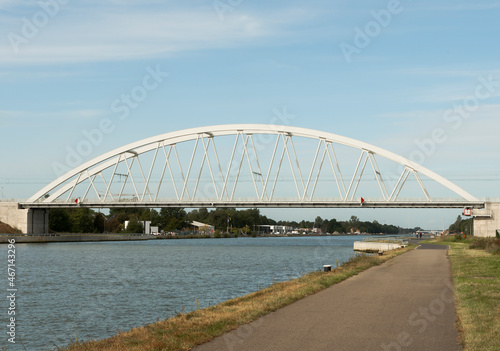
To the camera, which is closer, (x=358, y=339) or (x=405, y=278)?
(x=358, y=339)

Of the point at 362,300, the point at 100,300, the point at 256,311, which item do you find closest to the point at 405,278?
the point at 362,300

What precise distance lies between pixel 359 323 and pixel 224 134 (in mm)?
95041

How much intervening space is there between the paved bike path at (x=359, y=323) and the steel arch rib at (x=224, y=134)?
79329 mm

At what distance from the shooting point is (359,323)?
50.3ft

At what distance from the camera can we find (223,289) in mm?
31281

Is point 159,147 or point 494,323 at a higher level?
point 159,147

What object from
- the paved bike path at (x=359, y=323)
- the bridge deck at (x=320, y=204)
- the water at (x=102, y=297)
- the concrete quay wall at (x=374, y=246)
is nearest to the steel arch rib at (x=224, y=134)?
the bridge deck at (x=320, y=204)

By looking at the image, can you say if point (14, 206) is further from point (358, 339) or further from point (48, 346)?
point (358, 339)

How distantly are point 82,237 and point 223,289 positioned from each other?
320 ft

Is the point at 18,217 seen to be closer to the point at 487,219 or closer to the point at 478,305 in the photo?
the point at 487,219

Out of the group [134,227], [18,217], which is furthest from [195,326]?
[134,227]

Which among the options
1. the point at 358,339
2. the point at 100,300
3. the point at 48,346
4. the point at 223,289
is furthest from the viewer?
the point at 223,289

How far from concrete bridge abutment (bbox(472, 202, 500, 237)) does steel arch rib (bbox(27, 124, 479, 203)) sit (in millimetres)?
2657

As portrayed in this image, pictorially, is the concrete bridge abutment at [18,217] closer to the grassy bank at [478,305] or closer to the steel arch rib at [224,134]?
the steel arch rib at [224,134]
